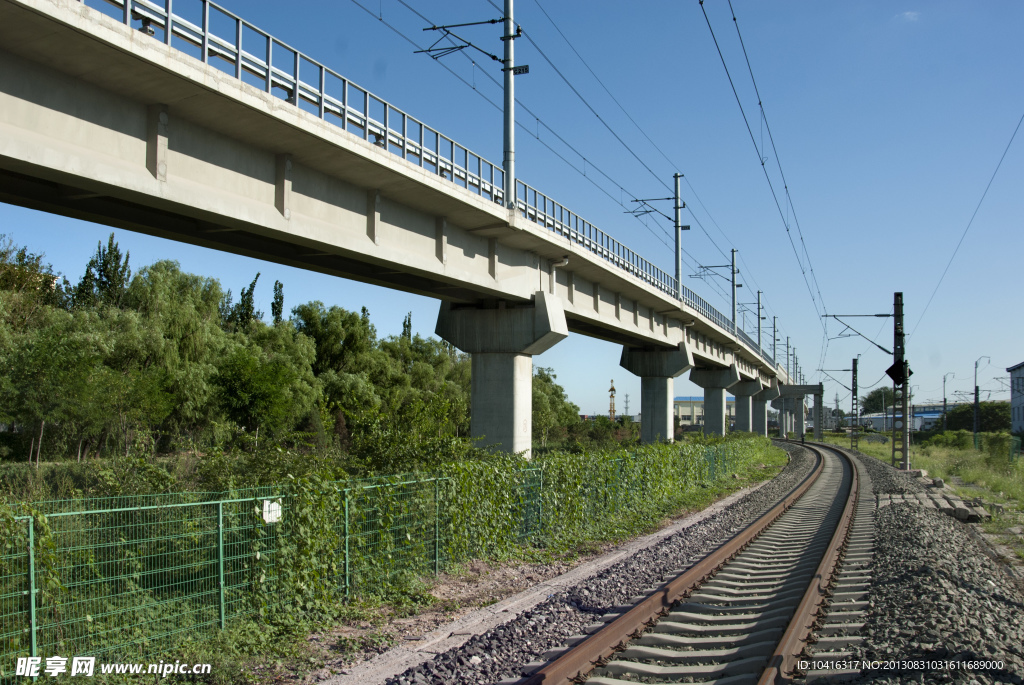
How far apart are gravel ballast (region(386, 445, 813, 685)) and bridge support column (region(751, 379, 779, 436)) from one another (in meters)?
84.7

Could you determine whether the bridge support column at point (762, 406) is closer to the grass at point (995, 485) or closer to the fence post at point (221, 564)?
the grass at point (995, 485)

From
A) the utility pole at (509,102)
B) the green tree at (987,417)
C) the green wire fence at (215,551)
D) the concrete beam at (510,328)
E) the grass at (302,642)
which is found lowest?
the green tree at (987,417)

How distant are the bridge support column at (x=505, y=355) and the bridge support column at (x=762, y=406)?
76864mm

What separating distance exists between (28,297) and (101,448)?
830cm

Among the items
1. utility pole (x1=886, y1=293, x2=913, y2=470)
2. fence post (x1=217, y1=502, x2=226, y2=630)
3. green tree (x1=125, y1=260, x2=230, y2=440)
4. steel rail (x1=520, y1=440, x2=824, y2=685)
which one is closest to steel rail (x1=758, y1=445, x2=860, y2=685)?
steel rail (x1=520, y1=440, x2=824, y2=685)

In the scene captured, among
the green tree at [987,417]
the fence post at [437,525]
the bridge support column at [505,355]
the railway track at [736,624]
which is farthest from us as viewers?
the green tree at [987,417]

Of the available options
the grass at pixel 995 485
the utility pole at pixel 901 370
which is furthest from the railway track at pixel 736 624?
the utility pole at pixel 901 370

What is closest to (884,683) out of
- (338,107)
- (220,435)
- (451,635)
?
(451,635)

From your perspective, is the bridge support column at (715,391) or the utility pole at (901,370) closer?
the utility pole at (901,370)

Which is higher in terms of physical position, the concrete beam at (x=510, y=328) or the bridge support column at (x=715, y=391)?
the concrete beam at (x=510, y=328)

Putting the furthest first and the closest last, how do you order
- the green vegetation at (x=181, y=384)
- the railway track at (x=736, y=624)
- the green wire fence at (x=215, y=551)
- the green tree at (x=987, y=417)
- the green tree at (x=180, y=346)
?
the green tree at (x=987, y=417)
the green tree at (x=180, y=346)
the green vegetation at (x=181, y=384)
the green wire fence at (x=215, y=551)
the railway track at (x=736, y=624)

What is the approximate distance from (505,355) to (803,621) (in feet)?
55.4

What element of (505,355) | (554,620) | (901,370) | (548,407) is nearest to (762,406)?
(548,407)

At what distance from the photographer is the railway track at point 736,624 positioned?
6734 millimetres
